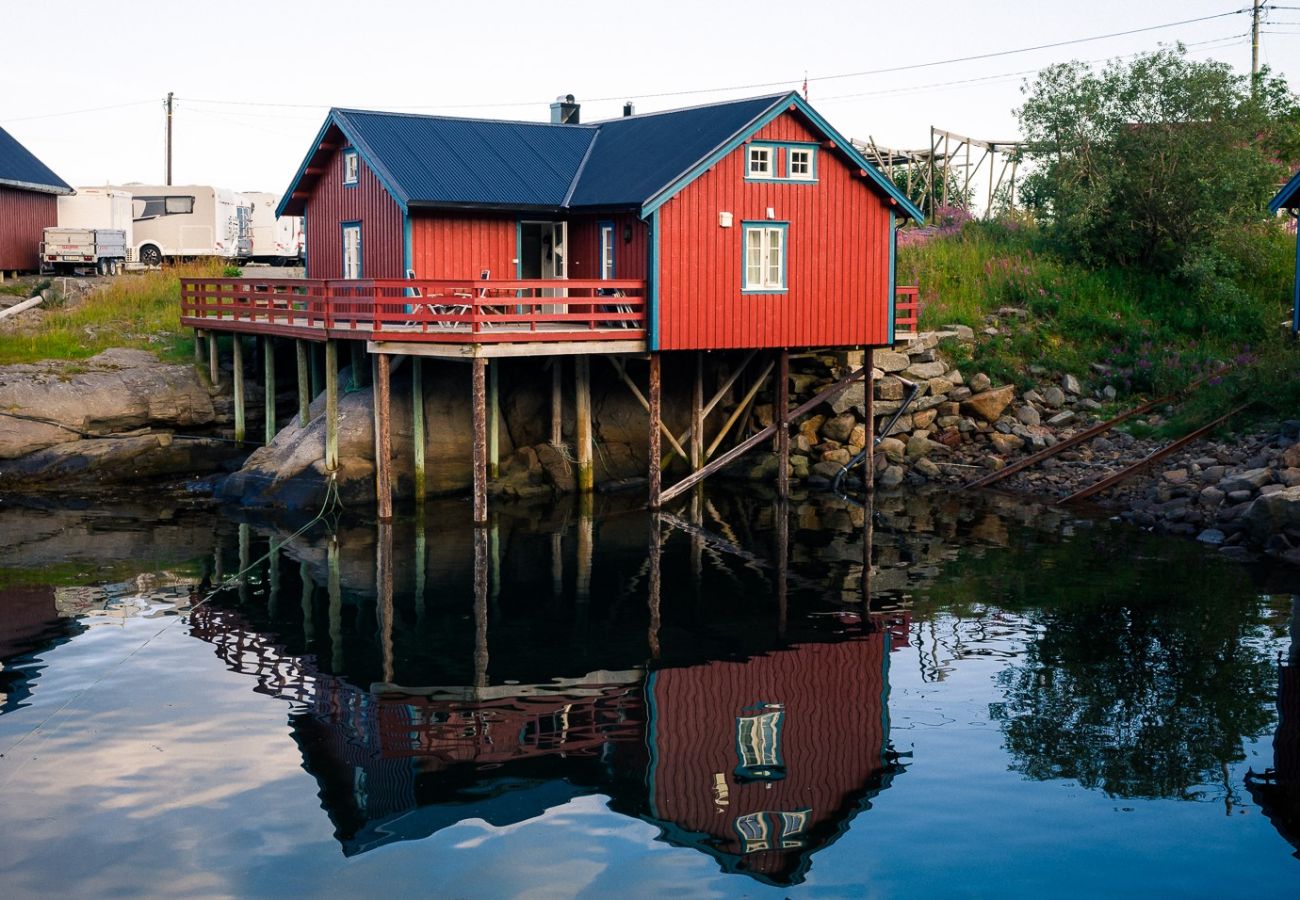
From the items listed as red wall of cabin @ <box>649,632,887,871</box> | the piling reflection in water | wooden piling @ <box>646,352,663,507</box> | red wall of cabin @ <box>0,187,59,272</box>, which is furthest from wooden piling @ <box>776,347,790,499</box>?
red wall of cabin @ <box>0,187,59,272</box>

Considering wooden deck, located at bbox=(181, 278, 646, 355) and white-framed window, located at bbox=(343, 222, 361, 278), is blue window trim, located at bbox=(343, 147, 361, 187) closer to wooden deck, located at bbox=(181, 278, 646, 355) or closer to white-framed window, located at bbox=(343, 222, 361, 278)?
white-framed window, located at bbox=(343, 222, 361, 278)

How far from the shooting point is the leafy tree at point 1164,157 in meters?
38.8

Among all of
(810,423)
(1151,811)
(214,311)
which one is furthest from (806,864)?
(214,311)

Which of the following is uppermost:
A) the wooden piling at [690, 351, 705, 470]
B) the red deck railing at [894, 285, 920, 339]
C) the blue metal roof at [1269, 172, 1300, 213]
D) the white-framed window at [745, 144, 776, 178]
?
the white-framed window at [745, 144, 776, 178]

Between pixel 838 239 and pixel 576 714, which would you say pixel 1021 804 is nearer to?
pixel 576 714

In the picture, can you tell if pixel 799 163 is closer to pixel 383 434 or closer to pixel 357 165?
pixel 357 165

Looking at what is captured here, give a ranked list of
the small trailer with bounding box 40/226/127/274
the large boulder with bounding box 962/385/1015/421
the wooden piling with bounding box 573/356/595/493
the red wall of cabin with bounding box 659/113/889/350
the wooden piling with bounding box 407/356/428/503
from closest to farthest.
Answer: the red wall of cabin with bounding box 659/113/889/350
the wooden piling with bounding box 407/356/428/503
the wooden piling with bounding box 573/356/595/493
the large boulder with bounding box 962/385/1015/421
the small trailer with bounding box 40/226/127/274

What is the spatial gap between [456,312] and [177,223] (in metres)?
25.0

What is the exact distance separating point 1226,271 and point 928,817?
29.0m

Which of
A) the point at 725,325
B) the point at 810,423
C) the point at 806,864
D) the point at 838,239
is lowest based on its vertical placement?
the point at 806,864

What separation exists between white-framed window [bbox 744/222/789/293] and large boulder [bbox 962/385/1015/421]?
7230mm

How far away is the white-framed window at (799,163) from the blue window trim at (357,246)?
9.78 metres

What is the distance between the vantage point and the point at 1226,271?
38.6 meters

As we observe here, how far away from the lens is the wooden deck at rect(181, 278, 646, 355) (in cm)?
2697
